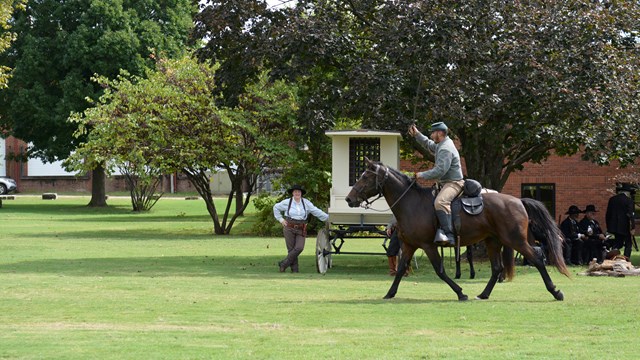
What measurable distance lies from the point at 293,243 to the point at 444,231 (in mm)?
7183

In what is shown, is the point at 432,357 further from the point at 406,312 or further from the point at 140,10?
the point at 140,10

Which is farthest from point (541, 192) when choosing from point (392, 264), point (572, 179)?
point (392, 264)

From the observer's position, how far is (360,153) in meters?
24.1

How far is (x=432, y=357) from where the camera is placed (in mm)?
10258

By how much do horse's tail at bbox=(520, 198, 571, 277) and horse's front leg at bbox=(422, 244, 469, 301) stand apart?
149 centimetres

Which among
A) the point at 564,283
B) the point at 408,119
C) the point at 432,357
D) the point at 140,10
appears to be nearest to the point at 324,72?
the point at 408,119

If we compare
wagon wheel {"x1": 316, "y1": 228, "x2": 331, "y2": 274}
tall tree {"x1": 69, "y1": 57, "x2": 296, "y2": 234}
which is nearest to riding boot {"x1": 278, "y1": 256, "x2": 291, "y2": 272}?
wagon wheel {"x1": 316, "y1": 228, "x2": 331, "y2": 274}

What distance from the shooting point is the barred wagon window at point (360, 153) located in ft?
78.9

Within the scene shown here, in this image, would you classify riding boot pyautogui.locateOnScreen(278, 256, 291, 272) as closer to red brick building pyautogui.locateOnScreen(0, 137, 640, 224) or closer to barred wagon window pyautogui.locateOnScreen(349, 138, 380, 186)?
barred wagon window pyautogui.locateOnScreen(349, 138, 380, 186)

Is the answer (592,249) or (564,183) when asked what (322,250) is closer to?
(592,249)

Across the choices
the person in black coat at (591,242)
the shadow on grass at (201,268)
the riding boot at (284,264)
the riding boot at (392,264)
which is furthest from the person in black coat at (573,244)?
the riding boot at (284,264)

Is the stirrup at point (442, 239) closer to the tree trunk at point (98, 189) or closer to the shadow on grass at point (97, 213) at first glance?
the shadow on grass at point (97, 213)

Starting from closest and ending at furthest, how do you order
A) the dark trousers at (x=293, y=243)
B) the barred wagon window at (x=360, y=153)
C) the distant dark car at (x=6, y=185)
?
1. the dark trousers at (x=293, y=243)
2. the barred wagon window at (x=360, y=153)
3. the distant dark car at (x=6, y=185)

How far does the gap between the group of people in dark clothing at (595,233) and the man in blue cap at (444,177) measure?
1081 cm
